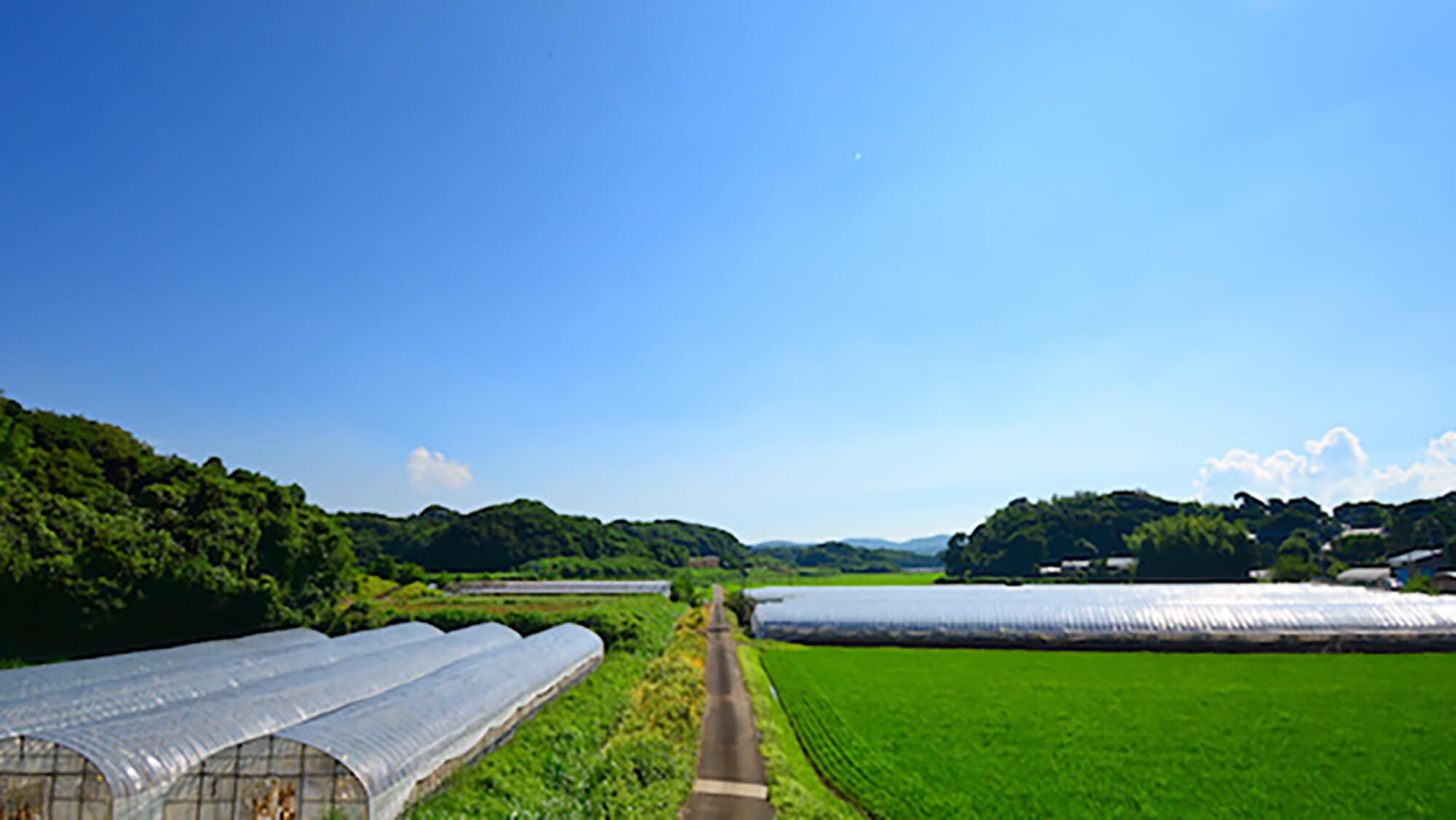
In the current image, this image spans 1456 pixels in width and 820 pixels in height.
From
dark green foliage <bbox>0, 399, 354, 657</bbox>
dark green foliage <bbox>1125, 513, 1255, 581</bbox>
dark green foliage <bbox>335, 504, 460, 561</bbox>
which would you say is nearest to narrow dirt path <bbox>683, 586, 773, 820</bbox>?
dark green foliage <bbox>0, 399, 354, 657</bbox>

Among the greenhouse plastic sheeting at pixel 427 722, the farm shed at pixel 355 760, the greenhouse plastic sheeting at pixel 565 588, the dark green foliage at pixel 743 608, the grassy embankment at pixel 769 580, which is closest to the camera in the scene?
the farm shed at pixel 355 760

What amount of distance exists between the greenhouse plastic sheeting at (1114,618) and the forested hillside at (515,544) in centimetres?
5492

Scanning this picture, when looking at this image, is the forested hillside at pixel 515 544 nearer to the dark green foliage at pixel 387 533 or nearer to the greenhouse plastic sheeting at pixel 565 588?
the dark green foliage at pixel 387 533

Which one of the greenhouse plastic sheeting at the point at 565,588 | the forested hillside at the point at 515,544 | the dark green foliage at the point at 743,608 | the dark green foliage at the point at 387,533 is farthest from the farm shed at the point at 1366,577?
the dark green foliage at the point at 387,533

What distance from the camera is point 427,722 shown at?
13438mm

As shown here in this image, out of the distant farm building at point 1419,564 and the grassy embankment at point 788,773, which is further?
the distant farm building at point 1419,564

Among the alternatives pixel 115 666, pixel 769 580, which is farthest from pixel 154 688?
pixel 769 580

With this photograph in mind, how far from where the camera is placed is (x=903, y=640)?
37625mm

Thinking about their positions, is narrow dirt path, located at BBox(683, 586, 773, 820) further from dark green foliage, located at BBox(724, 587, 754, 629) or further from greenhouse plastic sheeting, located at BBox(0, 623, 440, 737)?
dark green foliage, located at BBox(724, 587, 754, 629)

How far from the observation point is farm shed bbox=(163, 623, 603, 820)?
1004 centimetres

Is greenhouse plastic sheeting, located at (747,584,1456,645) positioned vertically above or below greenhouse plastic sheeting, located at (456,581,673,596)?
above

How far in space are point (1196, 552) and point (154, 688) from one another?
277ft

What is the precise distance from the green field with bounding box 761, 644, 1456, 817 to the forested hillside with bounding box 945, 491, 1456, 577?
1976 inches

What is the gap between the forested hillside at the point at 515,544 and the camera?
96000 millimetres
